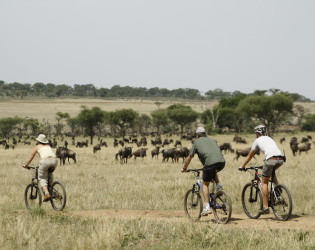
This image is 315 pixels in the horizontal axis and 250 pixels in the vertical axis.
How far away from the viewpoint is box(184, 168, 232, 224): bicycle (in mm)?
8102

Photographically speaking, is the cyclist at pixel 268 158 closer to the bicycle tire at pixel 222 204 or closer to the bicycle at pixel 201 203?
the bicycle at pixel 201 203

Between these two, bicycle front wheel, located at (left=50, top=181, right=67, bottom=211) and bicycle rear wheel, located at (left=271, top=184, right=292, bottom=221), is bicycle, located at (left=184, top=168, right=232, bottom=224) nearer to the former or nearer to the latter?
bicycle rear wheel, located at (left=271, top=184, right=292, bottom=221)

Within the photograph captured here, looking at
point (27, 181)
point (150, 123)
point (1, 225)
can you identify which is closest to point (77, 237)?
point (1, 225)

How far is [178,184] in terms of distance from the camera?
1438 centimetres

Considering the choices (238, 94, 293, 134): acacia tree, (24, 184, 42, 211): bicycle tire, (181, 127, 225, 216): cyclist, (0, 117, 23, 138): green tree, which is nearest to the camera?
(181, 127, 225, 216): cyclist

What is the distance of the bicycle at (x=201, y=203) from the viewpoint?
8.10 metres

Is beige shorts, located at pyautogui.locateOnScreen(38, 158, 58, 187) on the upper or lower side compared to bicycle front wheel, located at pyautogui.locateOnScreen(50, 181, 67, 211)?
upper

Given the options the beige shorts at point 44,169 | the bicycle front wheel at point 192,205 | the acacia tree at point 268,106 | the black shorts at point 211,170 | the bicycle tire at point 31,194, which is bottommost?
the bicycle tire at point 31,194

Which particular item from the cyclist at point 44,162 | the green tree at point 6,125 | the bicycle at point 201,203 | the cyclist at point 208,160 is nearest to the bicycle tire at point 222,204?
the bicycle at point 201,203

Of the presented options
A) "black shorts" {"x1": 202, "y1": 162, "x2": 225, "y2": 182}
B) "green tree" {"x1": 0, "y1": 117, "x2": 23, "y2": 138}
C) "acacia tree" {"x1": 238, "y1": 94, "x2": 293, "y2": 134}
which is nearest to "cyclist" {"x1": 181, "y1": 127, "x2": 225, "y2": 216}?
"black shorts" {"x1": 202, "y1": 162, "x2": 225, "y2": 182}

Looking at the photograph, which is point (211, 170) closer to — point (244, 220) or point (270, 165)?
point (270, 165)

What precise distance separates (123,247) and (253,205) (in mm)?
5631

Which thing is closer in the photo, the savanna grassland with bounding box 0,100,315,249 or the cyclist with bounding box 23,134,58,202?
the savanna grassland with bounding box 0,100,315,249

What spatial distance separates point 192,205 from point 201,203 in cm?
47
